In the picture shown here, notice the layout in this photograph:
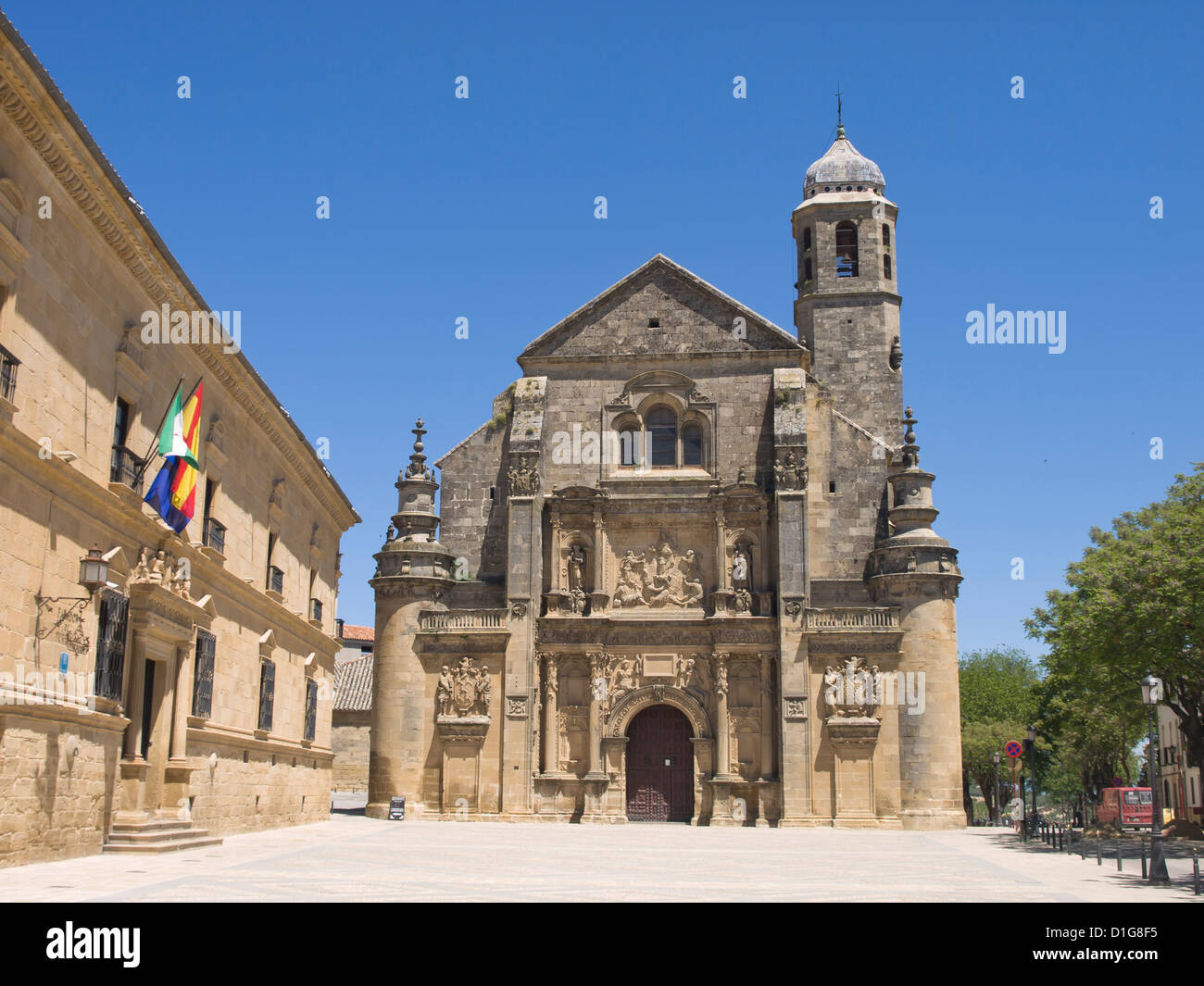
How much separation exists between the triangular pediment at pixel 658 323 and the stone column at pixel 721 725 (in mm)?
9901

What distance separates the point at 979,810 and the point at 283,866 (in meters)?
82.1

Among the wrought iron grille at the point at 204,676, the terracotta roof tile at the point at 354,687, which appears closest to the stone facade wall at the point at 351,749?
the terracotta roof tile at the point at 354,687

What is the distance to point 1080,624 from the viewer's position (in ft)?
104

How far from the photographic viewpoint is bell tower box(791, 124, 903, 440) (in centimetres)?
4425

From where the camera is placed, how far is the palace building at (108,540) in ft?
48.5

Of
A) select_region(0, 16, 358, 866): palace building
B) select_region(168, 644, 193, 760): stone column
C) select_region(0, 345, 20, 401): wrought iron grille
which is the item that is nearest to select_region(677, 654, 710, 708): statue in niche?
select_region(0, 16, 358, 866): palace building

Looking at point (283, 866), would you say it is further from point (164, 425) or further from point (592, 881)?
point (164, 425)

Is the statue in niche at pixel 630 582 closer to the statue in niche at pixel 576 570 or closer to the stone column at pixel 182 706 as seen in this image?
the statue in niche at pixel 576 570

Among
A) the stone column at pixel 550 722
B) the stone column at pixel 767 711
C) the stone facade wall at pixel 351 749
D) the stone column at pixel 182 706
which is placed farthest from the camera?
the stone facade wall at pixel 351 749

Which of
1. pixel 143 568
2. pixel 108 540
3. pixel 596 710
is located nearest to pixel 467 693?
pixel 596 710

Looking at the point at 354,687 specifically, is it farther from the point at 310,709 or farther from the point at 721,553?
the point at 721,553

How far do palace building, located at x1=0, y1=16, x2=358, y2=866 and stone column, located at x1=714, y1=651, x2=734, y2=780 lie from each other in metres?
13.4

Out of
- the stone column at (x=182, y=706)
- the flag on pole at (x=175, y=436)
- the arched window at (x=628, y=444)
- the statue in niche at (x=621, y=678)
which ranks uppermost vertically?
the arched window at (x=628, y=444)
